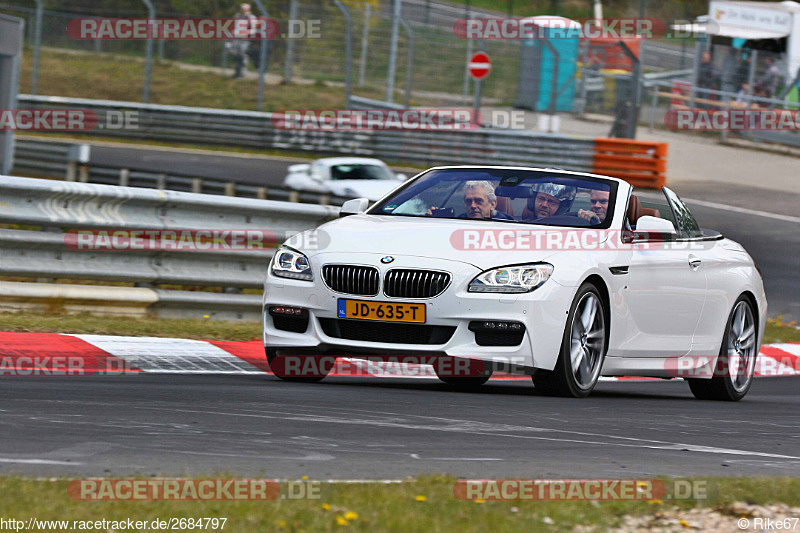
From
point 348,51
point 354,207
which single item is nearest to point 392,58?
point 348,51

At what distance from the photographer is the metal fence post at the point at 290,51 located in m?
31.2

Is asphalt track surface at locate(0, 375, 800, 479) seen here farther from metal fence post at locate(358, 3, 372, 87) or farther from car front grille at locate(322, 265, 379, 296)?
metal fence post at locate(358, 3, 372, 87)

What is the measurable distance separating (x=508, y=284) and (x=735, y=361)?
2.81 metres

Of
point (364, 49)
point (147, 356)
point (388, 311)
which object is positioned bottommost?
point (147, 356)

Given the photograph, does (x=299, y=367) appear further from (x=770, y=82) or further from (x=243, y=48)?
(x=770, y=82)

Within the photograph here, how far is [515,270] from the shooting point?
24.7ft

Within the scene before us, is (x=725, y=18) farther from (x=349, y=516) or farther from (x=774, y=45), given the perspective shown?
(x=349, y=516)

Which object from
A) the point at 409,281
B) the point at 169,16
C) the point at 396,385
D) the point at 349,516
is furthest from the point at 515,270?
the point at 169,16

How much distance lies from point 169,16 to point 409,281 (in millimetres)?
28236

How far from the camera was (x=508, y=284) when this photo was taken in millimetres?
7523

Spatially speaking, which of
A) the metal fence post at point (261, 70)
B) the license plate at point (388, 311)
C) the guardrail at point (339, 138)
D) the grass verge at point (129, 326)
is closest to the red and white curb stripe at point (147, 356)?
the grass verge at point (129, 326)

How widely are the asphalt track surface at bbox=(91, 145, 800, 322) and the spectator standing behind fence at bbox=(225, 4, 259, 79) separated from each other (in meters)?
3.45

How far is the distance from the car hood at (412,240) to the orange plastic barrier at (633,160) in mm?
18502

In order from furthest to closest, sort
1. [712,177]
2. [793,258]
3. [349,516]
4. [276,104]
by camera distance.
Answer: [276,104] < [712,177] < [793,258] < [349,516]
